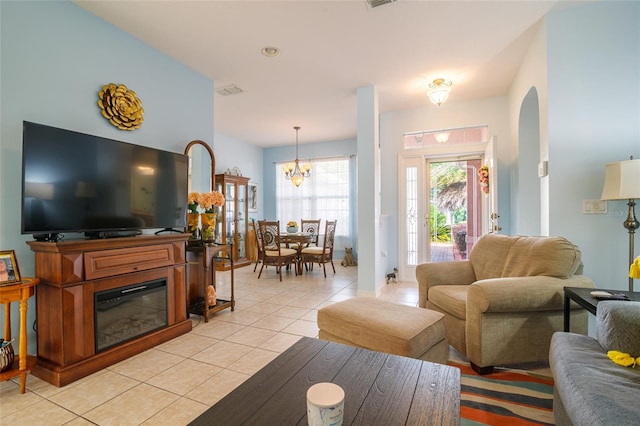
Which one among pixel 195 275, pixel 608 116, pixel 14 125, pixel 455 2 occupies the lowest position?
pixel 195 275

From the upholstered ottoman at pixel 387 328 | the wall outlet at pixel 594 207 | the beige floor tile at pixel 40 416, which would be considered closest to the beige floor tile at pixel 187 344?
the beige floor tile at pixel 40 416

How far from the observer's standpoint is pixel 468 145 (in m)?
4.60

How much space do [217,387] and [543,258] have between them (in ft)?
7.97

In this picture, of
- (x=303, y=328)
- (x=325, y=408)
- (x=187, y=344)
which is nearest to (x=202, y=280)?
(x=187, y=344)

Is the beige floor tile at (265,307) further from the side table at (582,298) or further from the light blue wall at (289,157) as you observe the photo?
the light blue wall at (289,157)

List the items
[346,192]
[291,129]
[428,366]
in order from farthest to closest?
[346,192] → [291,129] → [428,366]

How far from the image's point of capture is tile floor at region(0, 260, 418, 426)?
1.64m

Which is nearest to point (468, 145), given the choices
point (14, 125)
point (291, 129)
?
point (291, 129)

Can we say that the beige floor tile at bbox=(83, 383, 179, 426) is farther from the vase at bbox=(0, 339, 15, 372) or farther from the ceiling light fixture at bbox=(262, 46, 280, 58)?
the ceiling light fixture at bbox=(262, 46, 280, 58)

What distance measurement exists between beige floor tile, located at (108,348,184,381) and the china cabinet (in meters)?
3.27

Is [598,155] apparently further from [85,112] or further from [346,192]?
[346,192]

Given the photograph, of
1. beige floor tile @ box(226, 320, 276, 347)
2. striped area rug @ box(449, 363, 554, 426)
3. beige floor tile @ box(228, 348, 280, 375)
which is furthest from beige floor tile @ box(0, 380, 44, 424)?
striped area rug @ box(449, 363, 554, 426)

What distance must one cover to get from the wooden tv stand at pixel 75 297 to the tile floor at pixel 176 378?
9 centimetres

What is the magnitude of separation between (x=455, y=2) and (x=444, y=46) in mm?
656
